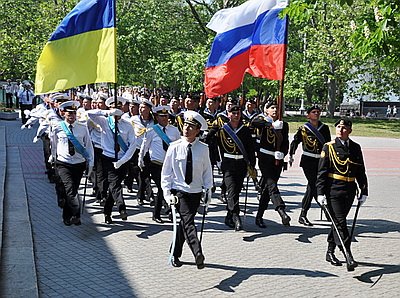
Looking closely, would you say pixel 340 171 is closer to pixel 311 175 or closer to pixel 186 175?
pixel 186 175

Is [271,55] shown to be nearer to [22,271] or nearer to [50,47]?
[50,47]

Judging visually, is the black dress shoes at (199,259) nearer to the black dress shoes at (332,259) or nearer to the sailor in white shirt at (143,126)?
the black dress shoes at (332,259)

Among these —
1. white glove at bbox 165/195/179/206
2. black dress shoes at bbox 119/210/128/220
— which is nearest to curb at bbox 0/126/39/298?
black dress shoes at bbox 119/210/128/220

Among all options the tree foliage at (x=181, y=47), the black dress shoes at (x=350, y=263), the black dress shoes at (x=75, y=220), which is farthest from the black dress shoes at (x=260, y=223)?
the tree foliage at (x=181, y=47)

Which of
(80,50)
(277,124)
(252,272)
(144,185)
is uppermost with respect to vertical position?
(80,50)

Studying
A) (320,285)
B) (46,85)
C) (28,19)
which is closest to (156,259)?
(320,285)

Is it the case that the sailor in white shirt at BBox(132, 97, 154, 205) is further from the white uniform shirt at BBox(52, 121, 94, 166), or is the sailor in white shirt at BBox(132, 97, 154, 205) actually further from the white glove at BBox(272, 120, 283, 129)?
the white glove at BBox(272, 120, 283, 129)

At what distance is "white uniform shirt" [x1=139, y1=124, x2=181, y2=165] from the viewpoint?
984cm

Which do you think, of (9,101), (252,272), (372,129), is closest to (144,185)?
(252,272)

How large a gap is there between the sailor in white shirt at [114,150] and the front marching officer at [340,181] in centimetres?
343

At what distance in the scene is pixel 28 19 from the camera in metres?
40.0

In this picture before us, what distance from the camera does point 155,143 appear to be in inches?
389

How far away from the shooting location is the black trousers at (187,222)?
275 inches

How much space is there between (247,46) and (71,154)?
3.47 metres
